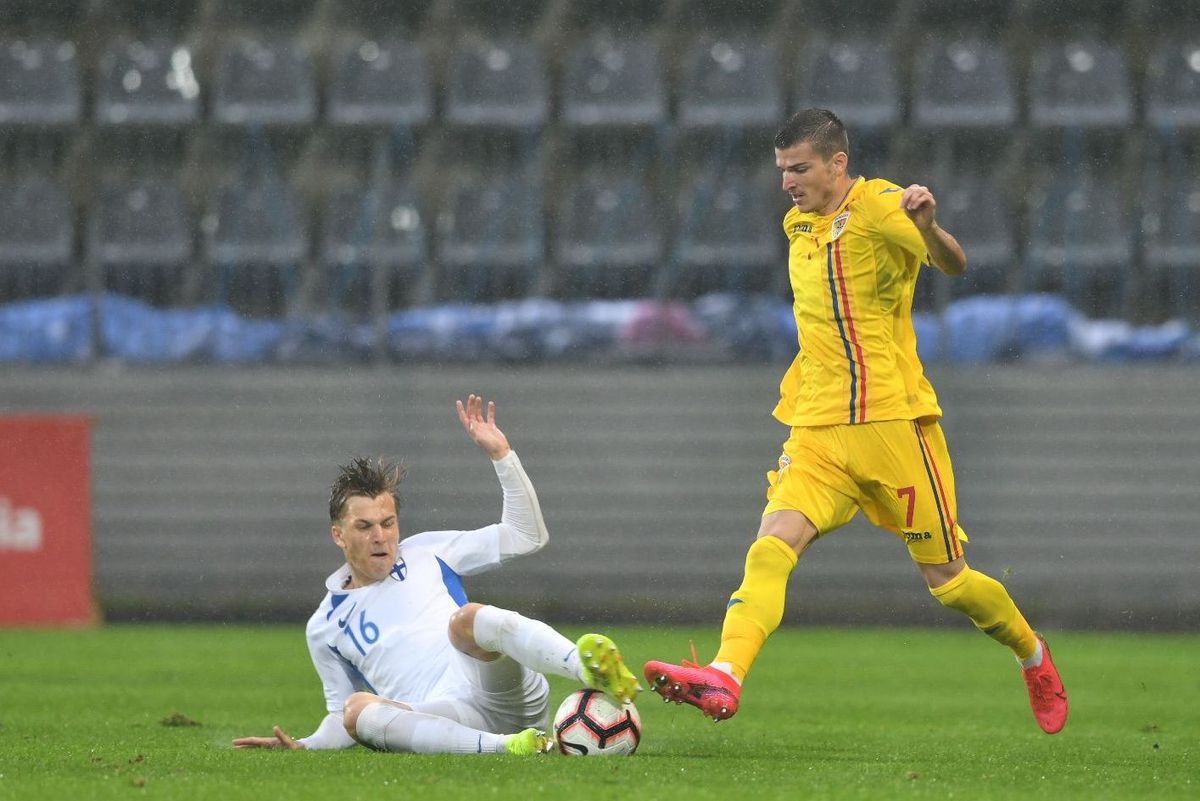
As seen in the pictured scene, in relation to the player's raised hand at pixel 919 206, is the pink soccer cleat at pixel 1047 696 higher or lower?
lower

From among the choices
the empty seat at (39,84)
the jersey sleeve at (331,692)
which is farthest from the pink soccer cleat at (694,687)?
the empty seat at (39,84)

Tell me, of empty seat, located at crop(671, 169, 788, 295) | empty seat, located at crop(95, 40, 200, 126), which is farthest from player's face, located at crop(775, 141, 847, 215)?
empty seat, located at crop(95, 40, 200, 126)

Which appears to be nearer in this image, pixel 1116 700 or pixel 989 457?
pixel 1116 700

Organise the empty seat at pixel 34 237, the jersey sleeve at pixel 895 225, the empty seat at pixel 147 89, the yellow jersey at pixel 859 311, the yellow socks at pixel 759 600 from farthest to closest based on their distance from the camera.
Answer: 1. the empty seat at pixel 147 89
2. the empty seat at pixel 34 237
3. the yellow jersey at pixel 859 311
4. the jersey sleeve at pixel 895 225
5. the yellow socks at pixel 759 600

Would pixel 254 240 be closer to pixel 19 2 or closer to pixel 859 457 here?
pixel 19 2

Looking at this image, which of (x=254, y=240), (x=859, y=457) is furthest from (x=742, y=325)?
(x=859, y=457)

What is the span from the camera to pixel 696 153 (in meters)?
15.6

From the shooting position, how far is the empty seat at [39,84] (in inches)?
624

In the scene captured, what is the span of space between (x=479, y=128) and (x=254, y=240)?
2.17 m

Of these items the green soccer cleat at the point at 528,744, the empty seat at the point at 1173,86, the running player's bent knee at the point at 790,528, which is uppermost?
the empty seat at the point at 1173,86

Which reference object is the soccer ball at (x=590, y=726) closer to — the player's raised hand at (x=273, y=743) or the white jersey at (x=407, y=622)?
the white jersey at (x=407, y=622)

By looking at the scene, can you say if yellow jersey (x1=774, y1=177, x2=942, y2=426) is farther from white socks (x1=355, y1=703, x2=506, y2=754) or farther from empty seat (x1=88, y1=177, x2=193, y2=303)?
empty seat (x1=88, y1=177, x2=193, y2=303)

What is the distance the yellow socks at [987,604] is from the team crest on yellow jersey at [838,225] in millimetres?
1238

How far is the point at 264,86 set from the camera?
630 inches
